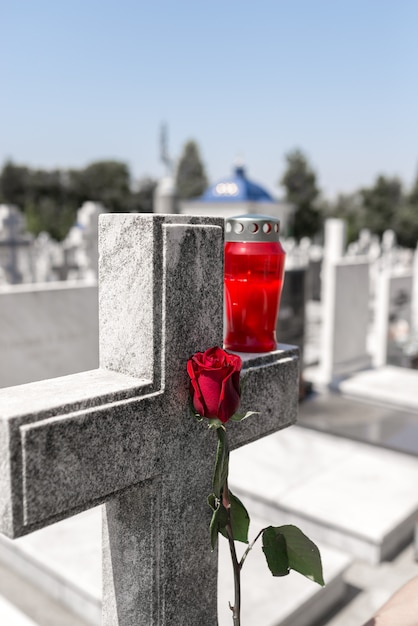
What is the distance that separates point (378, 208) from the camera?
158ft

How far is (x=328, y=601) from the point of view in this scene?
3.26 metres

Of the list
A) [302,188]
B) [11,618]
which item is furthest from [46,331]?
[302,188]

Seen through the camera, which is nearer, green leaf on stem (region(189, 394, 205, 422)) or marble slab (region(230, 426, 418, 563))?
green leaf on stem (region(189, 394, 205, 422))

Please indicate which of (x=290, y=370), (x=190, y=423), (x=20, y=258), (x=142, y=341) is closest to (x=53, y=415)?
(x=142, y=341)

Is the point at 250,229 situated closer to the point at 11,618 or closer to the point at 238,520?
the point at 238,520

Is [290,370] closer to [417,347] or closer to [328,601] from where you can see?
[328,601]

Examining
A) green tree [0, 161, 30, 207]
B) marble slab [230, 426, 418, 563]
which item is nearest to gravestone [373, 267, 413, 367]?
marble slab [230, 426, 418, 563]

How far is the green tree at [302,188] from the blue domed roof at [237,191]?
Result: 3073 centimetres

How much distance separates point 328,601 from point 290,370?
82.3 inches

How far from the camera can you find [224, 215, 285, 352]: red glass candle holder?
1.61 metres

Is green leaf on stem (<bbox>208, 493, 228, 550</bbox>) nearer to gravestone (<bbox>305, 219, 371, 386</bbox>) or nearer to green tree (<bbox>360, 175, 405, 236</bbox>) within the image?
gravestone (<bbox>305, 219, 371, 386</bbox>)

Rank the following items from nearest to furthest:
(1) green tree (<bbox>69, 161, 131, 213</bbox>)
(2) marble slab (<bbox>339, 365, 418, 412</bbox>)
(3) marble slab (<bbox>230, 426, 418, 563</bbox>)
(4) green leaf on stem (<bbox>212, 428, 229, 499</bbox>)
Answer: (4) green leaf on stem (<bbox>212, 428, 229, 499</bbox>)
(3) marble slab (<bbox>230, 426, 418, 563</bbox>)
(2) marble slab (<bbox>339, 365, 418, 412</bbox>)
(1) green tree (<bbox>69, 161, 131, 213</bbox>)

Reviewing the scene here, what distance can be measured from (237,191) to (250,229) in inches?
765

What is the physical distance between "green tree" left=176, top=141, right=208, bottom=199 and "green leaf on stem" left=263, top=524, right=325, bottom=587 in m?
72.9
